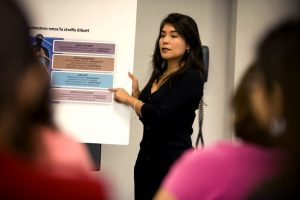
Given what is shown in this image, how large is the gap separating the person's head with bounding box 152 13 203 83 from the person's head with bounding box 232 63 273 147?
1.37 meters

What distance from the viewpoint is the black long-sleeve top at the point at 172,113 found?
2.11 meters

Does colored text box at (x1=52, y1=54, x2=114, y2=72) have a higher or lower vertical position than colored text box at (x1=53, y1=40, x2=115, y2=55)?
lower

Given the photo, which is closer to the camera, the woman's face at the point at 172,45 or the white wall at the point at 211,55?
the woman's face at the point at 172,45

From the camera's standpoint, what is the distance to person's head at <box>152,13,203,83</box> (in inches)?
89.0

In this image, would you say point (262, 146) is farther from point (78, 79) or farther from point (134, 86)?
point (78, 79)

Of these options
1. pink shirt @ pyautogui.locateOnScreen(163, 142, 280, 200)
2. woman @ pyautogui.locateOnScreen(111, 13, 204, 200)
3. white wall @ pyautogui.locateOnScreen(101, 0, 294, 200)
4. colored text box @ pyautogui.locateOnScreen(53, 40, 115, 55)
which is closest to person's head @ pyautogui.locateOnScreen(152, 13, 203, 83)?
woman @ pyautogui.locateOnScreen(111, 13, 204, 200)

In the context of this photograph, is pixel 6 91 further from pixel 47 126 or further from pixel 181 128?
pixel 181 128

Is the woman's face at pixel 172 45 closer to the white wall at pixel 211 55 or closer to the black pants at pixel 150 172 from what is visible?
the black pants at pixel 150 172

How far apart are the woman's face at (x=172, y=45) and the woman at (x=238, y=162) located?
139 centimetres

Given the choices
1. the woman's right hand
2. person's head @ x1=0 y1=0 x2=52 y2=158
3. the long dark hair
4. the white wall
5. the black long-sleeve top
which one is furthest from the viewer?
the white wall

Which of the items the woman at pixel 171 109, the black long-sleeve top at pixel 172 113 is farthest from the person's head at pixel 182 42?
the black long-sleeve top at pixel 172 113

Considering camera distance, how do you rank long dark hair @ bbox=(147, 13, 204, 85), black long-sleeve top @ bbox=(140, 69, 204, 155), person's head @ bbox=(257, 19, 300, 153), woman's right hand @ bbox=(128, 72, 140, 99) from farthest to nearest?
woman's right hand @ bbox=(128, 72, 140, 99) → long dark hair @ bbox=(147, 13, 204, 85) → black long-sleeve top @ bbox=(140, 69, 204, 155) → person's head @ bbox=(257, 19, 300, 153)

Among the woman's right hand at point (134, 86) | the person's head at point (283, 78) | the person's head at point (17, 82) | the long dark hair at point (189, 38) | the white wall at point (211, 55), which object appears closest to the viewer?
the person's head at point (17, 82)

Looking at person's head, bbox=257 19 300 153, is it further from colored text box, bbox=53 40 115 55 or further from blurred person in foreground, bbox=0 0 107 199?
colored text box, bbox=53 40 115 55
